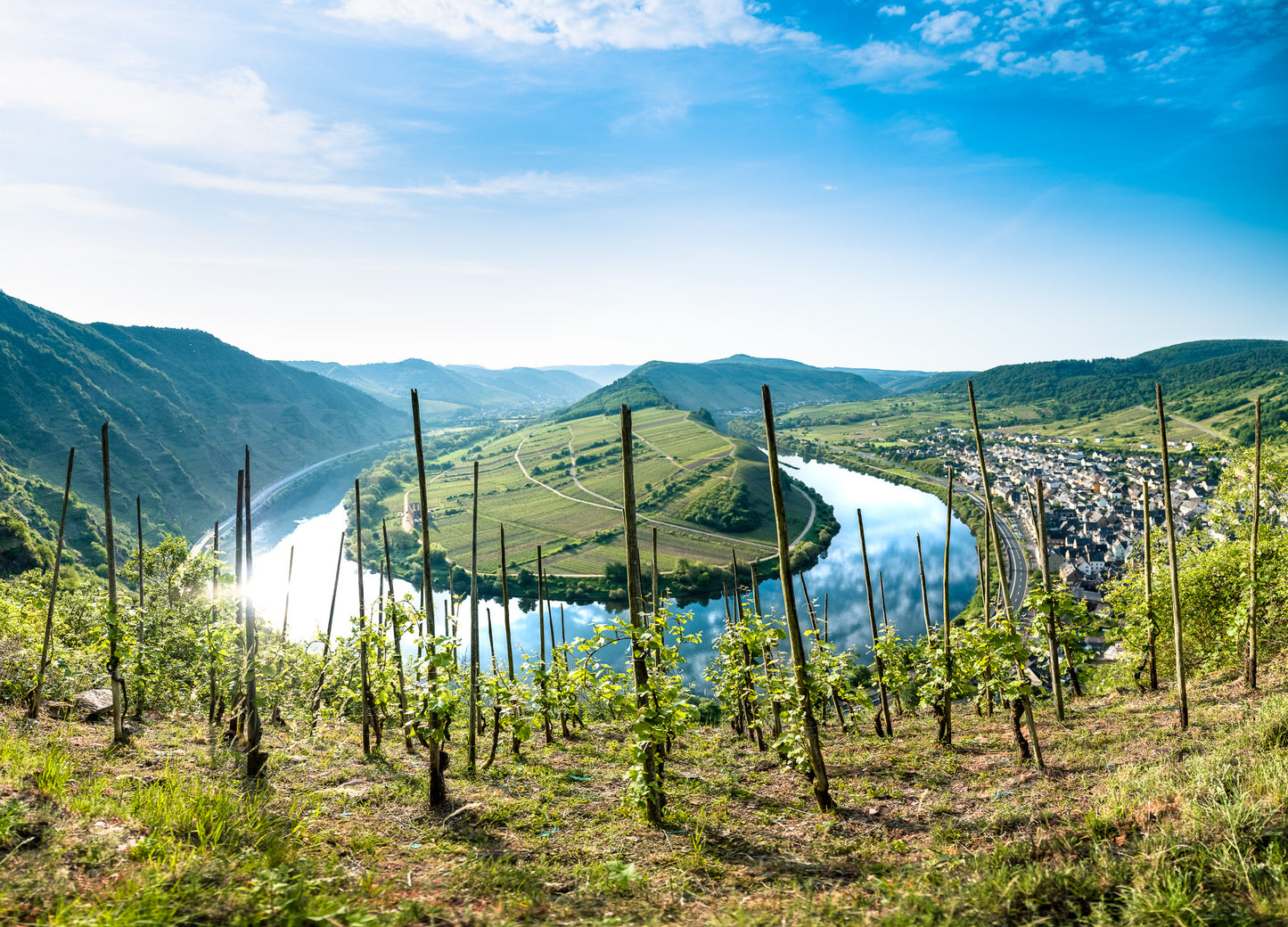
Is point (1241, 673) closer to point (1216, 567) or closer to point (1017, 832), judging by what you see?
point (1216, 567)

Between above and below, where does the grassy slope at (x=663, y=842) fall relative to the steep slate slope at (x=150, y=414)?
below

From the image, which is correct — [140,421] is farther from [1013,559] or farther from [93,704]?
[1013,559]

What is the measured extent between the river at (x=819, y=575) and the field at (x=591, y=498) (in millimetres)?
8860

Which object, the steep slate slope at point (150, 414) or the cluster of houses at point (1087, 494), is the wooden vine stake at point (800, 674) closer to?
the cluster of houses at point (1087, 494)

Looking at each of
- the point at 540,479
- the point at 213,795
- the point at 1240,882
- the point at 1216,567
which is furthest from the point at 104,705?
the point at 540,479

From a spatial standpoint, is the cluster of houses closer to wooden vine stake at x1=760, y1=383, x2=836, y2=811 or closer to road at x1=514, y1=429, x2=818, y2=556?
road at x1=514, y1=429, x2=818, y2=556

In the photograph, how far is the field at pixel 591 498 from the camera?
81750 millimetres

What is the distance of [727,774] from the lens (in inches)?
420

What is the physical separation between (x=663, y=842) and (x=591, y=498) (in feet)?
331

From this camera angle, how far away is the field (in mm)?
81750

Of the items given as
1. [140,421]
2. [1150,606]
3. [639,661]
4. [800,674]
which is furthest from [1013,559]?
[140,421]

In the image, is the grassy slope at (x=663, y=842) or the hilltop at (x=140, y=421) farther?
the hilltop at (x=140, y=421)

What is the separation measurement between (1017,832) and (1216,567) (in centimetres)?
1802

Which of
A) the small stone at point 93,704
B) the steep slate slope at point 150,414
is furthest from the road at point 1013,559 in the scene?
the steep slate slope at point 150,414
